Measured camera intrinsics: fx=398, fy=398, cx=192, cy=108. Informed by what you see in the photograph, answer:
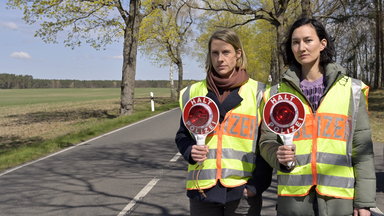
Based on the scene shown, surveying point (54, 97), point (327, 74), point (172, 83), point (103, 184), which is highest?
point (172, 83)

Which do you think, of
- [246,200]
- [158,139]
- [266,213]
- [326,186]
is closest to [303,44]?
[326,186]

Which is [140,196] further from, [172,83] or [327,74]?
[172,83]

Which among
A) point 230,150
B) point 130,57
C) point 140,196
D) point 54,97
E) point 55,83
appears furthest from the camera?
point 55,83

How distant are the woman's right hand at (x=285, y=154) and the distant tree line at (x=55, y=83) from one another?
4312 inches

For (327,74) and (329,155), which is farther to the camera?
(327,74)

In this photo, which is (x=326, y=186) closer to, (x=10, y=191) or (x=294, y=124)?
(x=294, y=124)

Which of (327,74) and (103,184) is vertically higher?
(327,74)

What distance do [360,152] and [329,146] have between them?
174mm

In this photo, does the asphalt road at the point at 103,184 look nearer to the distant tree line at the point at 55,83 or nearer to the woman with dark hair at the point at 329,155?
the woman with dark hair at the point at 329,155

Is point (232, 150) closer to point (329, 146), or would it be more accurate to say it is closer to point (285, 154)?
point (285, 154)

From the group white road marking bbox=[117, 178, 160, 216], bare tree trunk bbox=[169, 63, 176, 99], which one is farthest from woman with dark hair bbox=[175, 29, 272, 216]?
bare tree trunk bbox=[169, 63, 176, 99]

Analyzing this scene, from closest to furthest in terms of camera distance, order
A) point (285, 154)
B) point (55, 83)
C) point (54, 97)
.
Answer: point (285, 154) < point (54, 97) < point (55, 83)

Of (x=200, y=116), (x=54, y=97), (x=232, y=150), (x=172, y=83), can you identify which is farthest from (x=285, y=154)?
(x=54, y=97)

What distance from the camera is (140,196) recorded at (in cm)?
574
